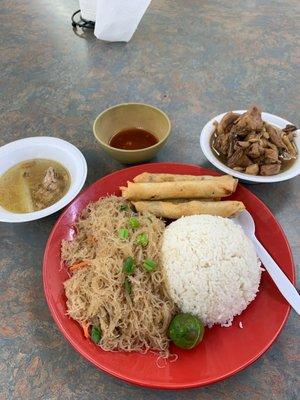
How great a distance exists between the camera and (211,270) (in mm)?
1057

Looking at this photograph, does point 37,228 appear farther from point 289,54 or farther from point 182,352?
point 289,54

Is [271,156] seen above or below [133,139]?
above

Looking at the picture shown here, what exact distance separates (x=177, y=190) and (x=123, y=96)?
0.87 m

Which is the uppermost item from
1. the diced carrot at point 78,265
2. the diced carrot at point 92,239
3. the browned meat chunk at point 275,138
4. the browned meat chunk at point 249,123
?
the browned meat chunk at point 249,123

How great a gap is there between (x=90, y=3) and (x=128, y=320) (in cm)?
186

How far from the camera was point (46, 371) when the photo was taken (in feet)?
3.34

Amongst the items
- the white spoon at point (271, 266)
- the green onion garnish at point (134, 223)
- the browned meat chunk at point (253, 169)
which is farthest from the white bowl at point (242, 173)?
the green onion garnish at point (134, 223)

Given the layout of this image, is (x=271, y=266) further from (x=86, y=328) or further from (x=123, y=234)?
(x=86, y=328)

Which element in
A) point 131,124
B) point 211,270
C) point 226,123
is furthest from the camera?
point 131,124

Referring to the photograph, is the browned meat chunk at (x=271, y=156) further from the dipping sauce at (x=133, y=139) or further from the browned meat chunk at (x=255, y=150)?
the dipping sauce at (x=133, y=139)

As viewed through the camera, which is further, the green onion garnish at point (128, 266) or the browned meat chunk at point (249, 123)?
the browned meat chunk at point (249, 123)

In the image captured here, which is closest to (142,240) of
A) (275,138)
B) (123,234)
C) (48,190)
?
(123,234)

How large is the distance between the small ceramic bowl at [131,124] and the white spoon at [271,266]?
43 cm

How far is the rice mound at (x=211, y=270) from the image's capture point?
3.37ft
